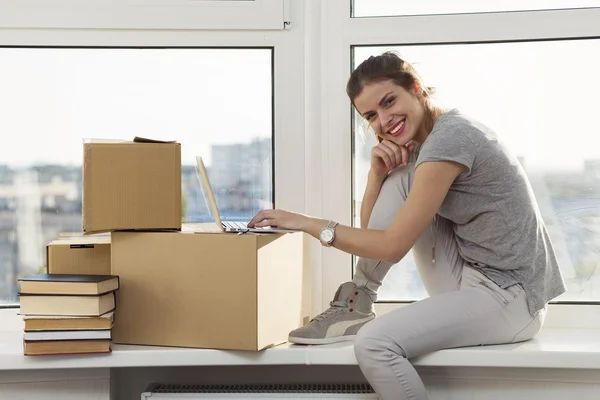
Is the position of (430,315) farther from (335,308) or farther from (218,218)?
(218,218)

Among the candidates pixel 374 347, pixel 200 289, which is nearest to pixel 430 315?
pixel 374 347

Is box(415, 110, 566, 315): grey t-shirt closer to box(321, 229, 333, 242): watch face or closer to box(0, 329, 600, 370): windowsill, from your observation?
box(0, 329, 600, 370): windowsill

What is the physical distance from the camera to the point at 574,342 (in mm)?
1725

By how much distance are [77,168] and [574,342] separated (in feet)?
4.70

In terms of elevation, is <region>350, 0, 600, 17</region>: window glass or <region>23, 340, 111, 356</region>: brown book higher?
<region>350, 0, 600, 17</region>: window glass

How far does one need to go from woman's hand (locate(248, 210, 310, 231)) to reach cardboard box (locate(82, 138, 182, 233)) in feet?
0.62

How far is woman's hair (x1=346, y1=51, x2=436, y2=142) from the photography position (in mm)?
1689

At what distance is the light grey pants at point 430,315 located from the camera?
1.53m

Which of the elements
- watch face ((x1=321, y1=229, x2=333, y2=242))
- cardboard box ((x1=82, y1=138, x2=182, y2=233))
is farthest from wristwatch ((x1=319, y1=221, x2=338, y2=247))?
cardboard box ((x1=82, y1=138, x2=182, y2=233))

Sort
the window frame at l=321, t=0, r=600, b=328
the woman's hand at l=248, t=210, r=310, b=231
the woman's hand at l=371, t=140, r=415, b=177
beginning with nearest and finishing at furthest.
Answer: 1. the woman's hand at l=248, t=210, r=310, b=231
2. the woman's hand at l=371, t=140, r=415, b=177
3. the window frame at l=321, t=0, r=600, b=328

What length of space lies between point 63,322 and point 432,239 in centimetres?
89

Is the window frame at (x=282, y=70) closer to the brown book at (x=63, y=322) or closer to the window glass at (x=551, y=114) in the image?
the window glass at (x=551, y=114)

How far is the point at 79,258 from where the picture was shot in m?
1.74

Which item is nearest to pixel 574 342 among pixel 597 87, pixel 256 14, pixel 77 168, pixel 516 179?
pixel 516 179
